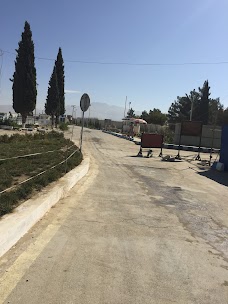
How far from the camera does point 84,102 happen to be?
15.8m

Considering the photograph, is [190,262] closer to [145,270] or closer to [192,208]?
[145,270]

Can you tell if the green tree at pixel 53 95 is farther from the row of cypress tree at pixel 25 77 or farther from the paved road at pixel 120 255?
the paved road at pixel 120 255

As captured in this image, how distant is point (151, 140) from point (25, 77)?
26833 mm

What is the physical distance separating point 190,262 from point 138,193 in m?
4.88

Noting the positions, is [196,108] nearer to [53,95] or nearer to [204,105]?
[204,105]

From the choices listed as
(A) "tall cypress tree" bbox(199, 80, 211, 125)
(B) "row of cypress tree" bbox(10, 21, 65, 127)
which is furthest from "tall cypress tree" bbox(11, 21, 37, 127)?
(A) "tall cypress tree" bbox(199, 80, 211, 125)

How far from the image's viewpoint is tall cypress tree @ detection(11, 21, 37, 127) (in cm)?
4647

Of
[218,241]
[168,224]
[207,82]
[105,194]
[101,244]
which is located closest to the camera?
[101,244]

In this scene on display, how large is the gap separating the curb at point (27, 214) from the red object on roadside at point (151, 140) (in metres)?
16.2

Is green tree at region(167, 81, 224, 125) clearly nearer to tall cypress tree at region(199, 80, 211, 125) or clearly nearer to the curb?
tall cypress tree at region(199, 80, 211, 125)

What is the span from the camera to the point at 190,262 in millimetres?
4969

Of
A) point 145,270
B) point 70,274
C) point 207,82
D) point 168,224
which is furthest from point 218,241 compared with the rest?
point 207,82

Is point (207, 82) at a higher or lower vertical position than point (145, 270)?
higher

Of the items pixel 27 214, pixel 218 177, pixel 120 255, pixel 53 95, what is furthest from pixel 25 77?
pixel 120 255
